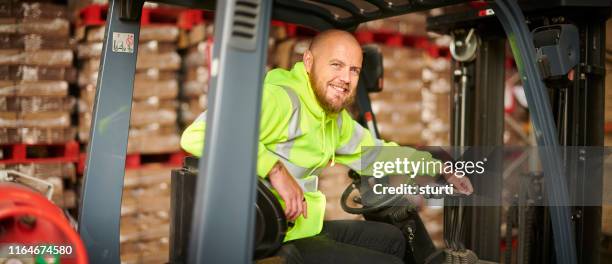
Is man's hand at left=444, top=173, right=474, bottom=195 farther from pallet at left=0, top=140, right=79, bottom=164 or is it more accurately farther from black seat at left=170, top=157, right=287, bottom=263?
pallet at left=0, top=140, right=79, bottom=164

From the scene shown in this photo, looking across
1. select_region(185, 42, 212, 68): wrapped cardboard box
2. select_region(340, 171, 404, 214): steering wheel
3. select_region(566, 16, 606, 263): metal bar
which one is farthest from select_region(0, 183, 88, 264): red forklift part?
select_region(185, 42, 212, 68): wrapped cardboard box

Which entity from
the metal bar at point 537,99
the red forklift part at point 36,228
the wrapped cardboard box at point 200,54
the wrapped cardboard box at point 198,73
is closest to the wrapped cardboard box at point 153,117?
the wrapped cardboard box at point 198,73

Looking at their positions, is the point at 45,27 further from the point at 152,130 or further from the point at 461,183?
the point at 461,183

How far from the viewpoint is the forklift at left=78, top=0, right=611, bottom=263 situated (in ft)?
5.18

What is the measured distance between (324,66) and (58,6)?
9.04 feet

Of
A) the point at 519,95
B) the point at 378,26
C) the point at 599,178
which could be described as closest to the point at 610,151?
the point at 599,178

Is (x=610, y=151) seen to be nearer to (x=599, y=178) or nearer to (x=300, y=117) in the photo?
(x=599, y=178)

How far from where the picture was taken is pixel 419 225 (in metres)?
3.13

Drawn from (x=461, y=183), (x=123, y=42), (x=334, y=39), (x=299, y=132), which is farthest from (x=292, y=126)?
(x=461, y=183)

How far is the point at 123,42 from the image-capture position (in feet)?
8.28

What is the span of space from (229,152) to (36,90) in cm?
338

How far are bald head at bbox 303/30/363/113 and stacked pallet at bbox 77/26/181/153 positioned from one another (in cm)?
235

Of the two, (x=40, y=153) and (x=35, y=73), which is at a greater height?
(x=35, y=73)

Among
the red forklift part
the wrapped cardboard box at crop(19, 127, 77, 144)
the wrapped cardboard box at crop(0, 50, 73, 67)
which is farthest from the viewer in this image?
the wrapped cardboard box at crop(19, 127, 77, 144)
